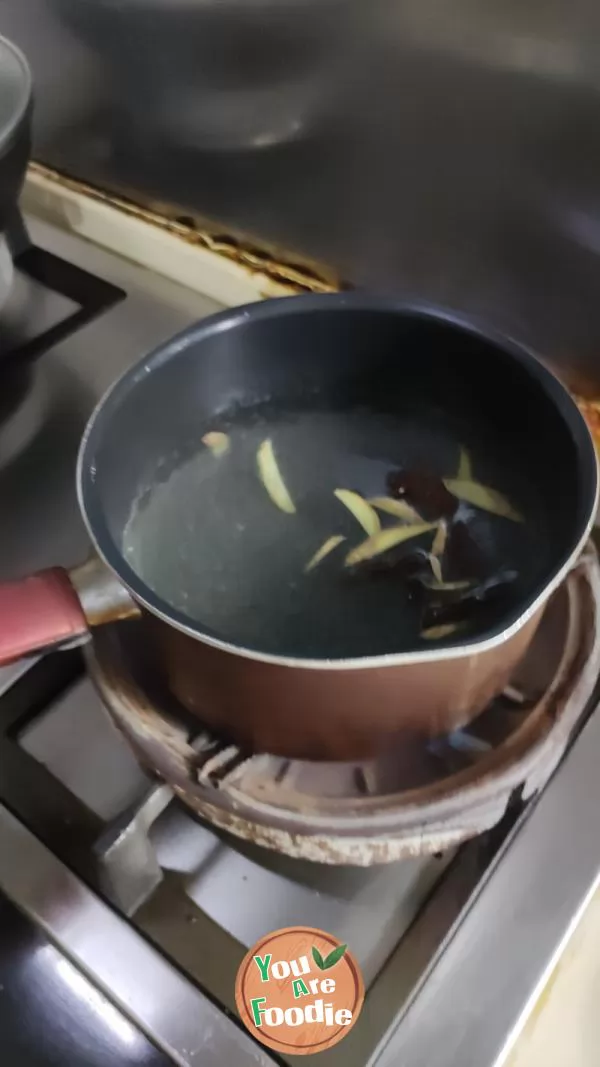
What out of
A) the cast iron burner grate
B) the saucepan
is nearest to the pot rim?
the saucepan

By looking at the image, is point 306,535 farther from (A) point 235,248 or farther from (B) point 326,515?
(A) point 235,248

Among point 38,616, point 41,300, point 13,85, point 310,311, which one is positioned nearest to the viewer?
point 38,616

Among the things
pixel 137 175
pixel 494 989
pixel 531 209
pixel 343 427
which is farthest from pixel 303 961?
pixel 137 175

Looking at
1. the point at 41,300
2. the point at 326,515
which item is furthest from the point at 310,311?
the point at 41,300

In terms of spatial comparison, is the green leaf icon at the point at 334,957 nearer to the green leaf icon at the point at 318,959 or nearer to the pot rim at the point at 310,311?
the green leaf icon at the point at 318,959

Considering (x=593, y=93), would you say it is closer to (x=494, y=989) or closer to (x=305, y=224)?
(x=305, y=224)

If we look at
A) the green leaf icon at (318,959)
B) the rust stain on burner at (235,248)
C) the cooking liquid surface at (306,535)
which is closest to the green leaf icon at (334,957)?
the green leaf icon at (318,959)
